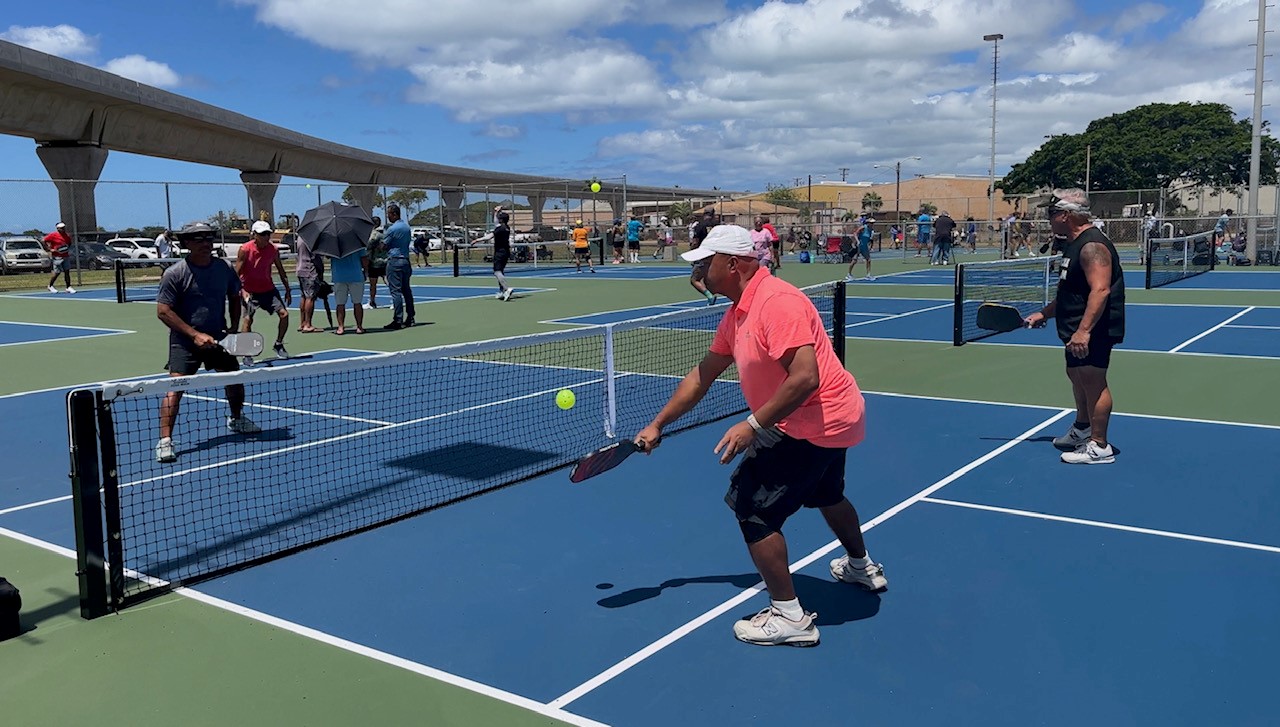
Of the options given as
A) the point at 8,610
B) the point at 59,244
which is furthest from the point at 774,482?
the point at 59,244

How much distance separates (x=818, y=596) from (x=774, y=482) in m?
Result: 1.07

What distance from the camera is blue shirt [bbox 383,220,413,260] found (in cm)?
1714

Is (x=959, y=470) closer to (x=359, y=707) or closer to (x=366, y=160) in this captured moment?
(x=359, y=707)

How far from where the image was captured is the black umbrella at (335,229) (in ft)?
49.3

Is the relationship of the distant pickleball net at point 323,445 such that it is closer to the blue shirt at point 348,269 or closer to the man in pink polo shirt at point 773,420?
the man in pink polo shirt at point 773,420

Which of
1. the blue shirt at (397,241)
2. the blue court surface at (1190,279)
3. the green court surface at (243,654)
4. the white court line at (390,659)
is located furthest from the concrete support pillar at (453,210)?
the white court line at (390,659)

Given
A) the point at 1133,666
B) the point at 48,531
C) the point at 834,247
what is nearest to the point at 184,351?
the point at 48,531

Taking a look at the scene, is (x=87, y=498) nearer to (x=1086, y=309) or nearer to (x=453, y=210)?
(x=1086, y=309)

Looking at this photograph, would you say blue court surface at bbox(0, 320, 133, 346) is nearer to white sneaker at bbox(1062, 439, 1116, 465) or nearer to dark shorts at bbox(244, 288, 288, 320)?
dark shorts at bbox(244, 288, 288, 320)

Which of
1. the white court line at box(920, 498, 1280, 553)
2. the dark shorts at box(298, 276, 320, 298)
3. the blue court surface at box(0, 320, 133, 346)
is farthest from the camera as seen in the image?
the blue court surface at box(0, 320, 133, 346)

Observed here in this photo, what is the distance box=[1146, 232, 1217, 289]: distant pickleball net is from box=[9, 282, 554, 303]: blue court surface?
15.1 metres

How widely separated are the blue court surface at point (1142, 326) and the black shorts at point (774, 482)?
1095cm

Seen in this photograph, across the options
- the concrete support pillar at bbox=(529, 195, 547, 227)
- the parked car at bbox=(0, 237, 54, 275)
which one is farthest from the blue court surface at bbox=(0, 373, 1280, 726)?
the concrete support pillar at bbox=(529, 195, 547, 227)

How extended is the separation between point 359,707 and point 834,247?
114ft
